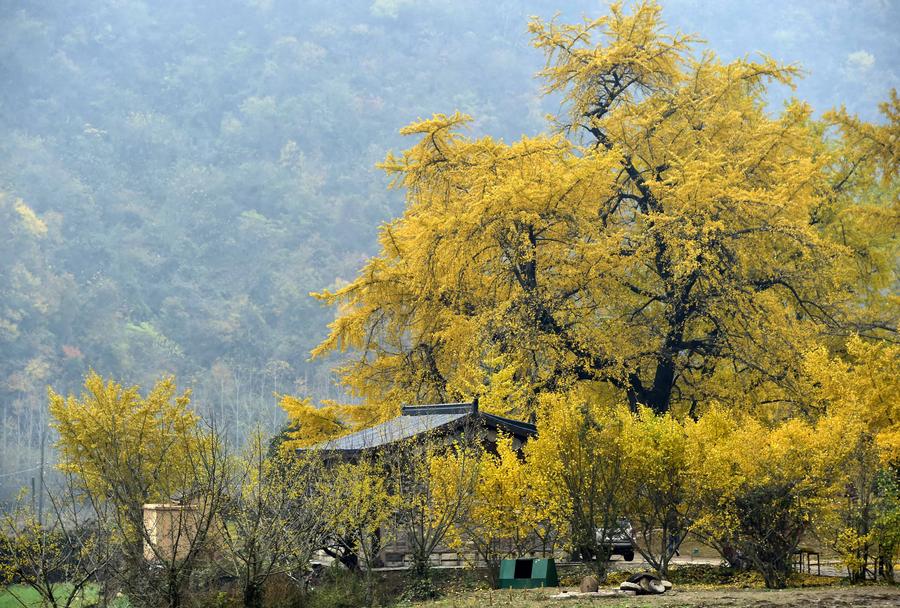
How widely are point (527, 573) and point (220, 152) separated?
149511 mm

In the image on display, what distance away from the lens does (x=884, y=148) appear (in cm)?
2697

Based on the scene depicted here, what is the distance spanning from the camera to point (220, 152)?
163 meters

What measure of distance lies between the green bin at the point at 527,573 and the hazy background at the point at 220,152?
3230 inches

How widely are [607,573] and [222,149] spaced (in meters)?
150

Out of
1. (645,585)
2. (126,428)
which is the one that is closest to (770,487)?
(645,585)

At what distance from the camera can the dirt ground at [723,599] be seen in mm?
14285

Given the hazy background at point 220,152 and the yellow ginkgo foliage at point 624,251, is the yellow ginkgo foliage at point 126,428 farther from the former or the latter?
the hazy background at point 220,152

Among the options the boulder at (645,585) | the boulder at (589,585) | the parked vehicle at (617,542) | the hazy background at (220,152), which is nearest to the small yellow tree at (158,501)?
the boulder at (589,585)

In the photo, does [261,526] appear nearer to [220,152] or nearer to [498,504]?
[498,504]

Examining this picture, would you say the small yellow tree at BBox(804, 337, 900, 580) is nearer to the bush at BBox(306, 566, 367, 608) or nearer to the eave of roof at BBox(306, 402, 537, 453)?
the eave of roof at BBox(306, 402, 537, 453)

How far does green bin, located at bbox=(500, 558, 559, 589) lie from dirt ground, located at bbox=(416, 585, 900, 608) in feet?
3.77

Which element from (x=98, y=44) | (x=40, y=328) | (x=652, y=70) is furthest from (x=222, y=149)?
(x=652, y=70)

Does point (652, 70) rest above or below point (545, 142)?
above

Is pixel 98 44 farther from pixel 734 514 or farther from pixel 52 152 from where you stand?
Result: pixel 734 514
